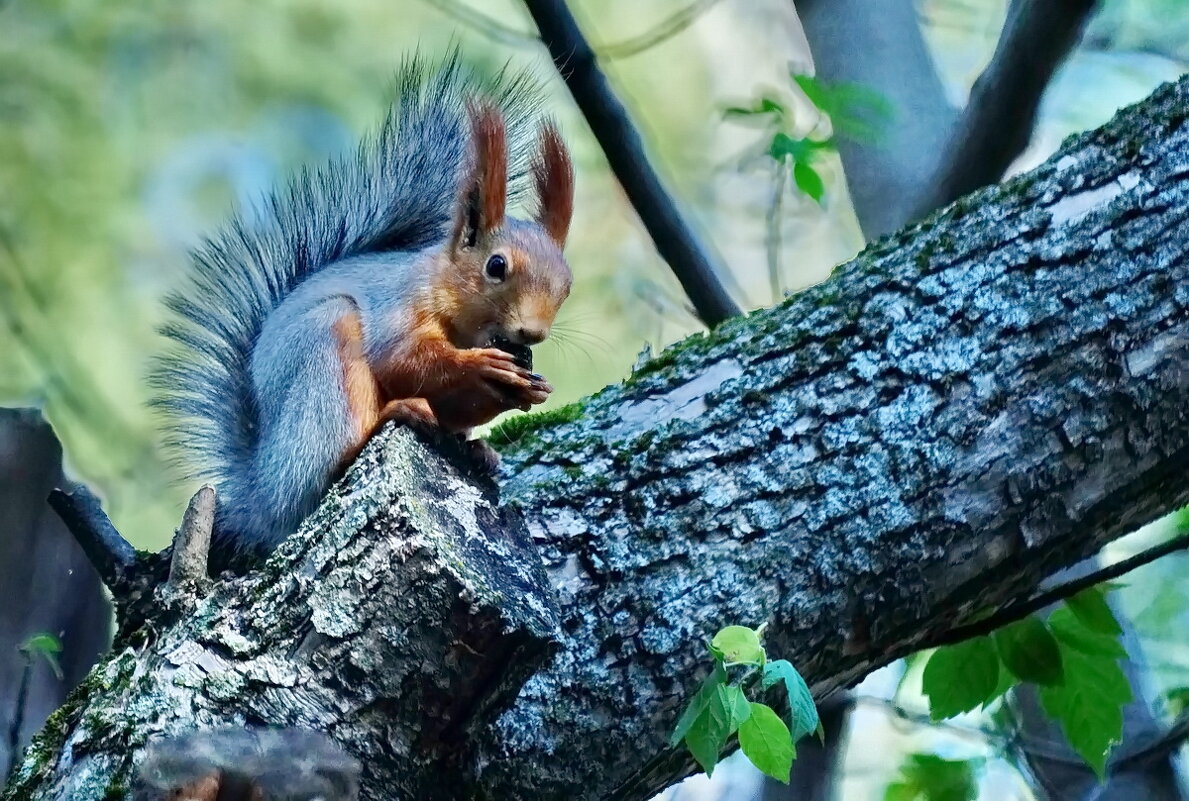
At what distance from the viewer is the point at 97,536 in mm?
1480

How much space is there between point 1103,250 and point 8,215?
2517 millimetres

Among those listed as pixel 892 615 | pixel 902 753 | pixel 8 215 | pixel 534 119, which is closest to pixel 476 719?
pixel 892 615

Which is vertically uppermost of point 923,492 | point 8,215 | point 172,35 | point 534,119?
point 172,35

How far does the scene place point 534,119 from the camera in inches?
78.6

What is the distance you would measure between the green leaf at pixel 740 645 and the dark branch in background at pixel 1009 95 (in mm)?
1350

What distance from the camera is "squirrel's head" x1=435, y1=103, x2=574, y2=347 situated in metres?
1.57

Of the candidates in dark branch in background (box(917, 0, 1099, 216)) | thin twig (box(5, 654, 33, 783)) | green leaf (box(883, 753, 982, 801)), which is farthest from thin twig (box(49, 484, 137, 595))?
dark branch in background (box(917, 0, 1099, 216))

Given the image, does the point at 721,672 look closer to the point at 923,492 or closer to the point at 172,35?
the point at 923,492

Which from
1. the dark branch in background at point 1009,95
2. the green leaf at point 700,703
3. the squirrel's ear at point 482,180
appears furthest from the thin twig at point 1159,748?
the squirrel's ear at point 482,180

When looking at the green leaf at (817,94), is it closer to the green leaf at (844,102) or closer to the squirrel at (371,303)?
the green leaf at (844,102)

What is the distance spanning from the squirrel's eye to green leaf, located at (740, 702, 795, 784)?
733 millimetres

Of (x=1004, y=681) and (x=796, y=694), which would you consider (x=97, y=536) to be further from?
(x=1004, y=681)

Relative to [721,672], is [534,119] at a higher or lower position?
higher

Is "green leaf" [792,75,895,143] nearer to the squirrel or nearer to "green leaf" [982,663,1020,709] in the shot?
the squirrel
